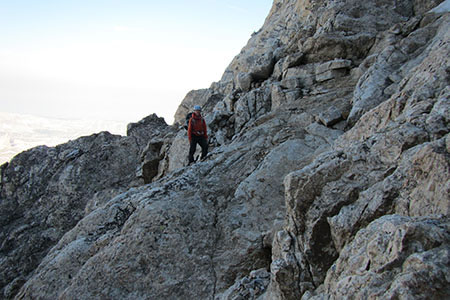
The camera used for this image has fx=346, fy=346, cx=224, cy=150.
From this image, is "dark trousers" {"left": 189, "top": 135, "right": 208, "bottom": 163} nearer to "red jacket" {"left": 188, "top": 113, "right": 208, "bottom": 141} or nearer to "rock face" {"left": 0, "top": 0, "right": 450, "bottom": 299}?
"red jacket" {"left": 188, "top": 113, "right": 208, "bottom": 141}

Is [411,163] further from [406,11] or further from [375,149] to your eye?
[406,11]

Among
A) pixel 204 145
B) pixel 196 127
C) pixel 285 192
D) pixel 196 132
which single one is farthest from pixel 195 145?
pixel 285 192

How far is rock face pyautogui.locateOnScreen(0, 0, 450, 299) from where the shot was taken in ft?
25.9

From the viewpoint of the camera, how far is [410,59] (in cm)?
1859

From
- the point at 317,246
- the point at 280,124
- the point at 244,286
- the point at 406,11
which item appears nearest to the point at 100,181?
the point at 280,124

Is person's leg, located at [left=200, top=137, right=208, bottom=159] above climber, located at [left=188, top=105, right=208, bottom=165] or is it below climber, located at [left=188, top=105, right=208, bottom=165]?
below

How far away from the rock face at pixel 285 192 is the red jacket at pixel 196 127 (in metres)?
2.30

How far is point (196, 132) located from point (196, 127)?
0.31 meters

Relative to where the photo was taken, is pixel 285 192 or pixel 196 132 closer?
pixel 285 192

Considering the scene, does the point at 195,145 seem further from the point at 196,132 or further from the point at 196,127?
the point at 196,127

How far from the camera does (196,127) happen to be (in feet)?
70.2

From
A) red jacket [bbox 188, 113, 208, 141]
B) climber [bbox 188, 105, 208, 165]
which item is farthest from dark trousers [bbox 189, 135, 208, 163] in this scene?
red jacket [bbox 188, 113, 208, 141]

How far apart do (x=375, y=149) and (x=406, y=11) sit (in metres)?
21.2

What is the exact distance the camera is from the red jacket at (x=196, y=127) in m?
21.1
